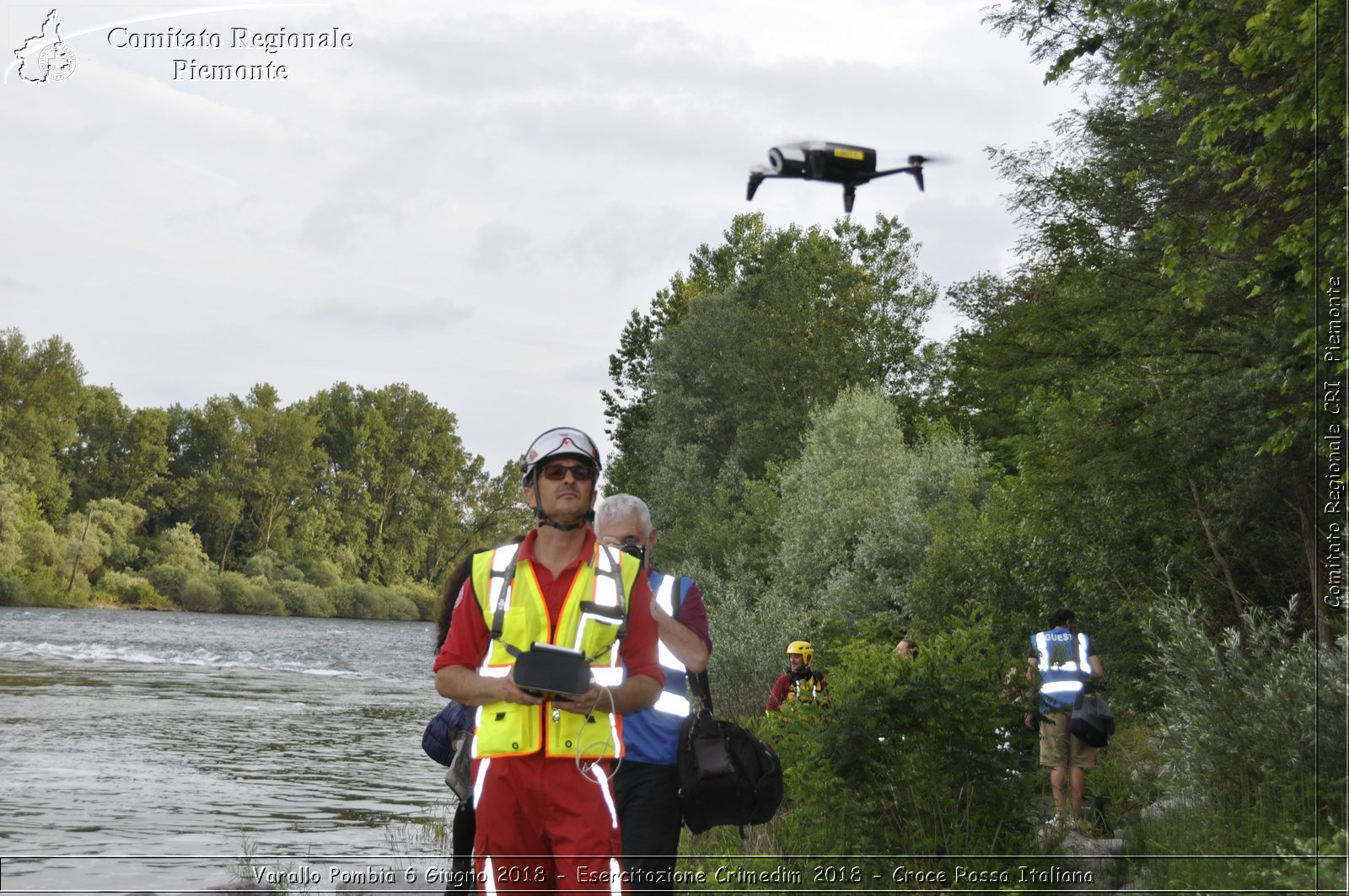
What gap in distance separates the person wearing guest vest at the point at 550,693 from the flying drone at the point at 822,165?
14.9 ft

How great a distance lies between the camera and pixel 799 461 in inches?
1692

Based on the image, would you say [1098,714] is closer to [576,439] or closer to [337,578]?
[576,439]

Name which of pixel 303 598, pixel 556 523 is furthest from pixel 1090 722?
pixel 303 598

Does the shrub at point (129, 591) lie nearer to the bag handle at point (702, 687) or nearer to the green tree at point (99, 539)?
the green tree at point (99, 539)

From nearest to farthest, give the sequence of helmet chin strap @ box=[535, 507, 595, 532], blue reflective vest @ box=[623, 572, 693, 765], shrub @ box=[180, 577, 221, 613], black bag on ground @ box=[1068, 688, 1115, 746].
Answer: helmet chin strap @ box=[535, 507, 595, 532] → blue reflective vest @ box=[623, 572, 693, 765] → black bag on ground @ box=[1068, 688, 1115, 746] → shrub @ box=[180, 577, 221, 613]

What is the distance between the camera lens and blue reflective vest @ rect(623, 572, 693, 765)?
5.54 metres

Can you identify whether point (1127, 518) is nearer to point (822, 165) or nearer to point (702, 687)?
point (822, 165)

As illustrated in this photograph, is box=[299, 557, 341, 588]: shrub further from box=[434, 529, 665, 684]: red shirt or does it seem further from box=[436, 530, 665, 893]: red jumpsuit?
box=[436, 530, 665, 893]: red jumpsuit

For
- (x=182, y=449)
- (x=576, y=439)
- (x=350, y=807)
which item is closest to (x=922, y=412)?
(x=350, y=807)

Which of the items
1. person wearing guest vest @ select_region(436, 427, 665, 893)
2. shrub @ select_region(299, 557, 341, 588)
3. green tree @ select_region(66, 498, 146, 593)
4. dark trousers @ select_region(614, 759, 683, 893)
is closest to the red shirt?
person wearing guest vest @ select_region(436, 427, 665, 893)

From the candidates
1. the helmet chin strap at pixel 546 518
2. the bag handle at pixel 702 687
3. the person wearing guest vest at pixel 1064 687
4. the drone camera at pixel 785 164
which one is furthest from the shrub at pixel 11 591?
the helmet chin strap at pixel 546 518

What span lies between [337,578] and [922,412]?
68975mm

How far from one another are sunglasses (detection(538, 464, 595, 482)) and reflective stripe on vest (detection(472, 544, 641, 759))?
0.25 metres

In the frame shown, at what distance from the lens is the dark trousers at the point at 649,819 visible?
5.43 meters
